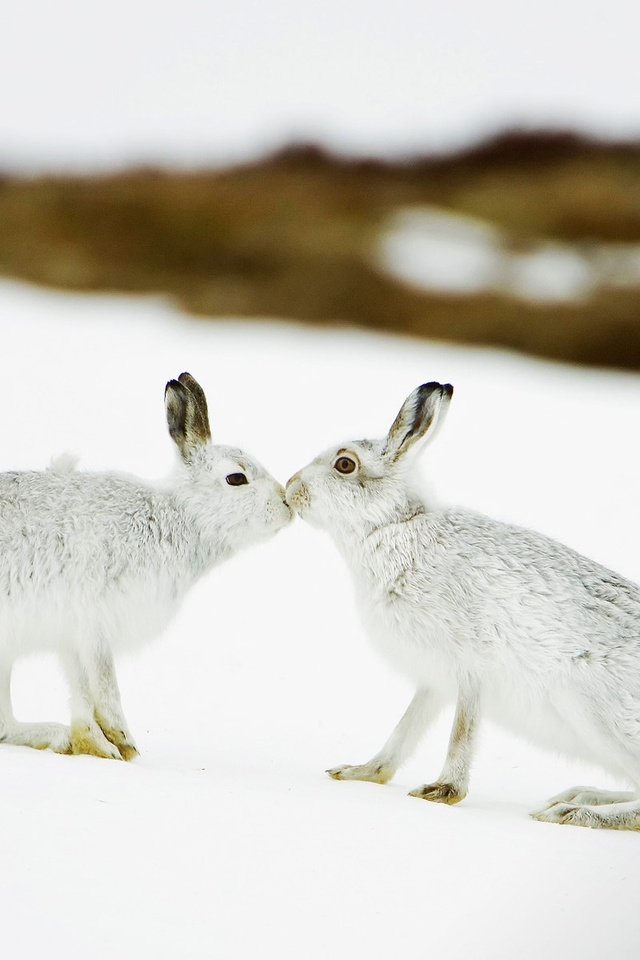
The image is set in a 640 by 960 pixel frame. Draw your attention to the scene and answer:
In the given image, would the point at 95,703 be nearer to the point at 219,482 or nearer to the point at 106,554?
the point at 106,554

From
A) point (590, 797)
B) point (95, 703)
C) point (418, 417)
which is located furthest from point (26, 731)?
point (590, 797)

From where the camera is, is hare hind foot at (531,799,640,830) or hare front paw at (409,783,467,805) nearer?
hare hind foot at (531,799,640,830)

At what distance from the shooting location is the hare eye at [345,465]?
11.6 ft

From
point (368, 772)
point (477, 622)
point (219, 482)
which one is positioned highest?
point (219, 482)

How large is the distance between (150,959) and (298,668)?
92.9 inches

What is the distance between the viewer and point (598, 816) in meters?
2.99

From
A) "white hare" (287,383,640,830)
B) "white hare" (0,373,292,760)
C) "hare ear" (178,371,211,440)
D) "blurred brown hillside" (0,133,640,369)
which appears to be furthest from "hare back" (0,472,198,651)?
"blurred brown hillside" (0,133,640,369)

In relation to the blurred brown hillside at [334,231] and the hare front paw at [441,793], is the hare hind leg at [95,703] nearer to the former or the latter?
the hare front paw at [441,793]

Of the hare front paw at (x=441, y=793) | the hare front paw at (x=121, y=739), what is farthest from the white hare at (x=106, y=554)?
the hare front paw at (x=441, y=793)

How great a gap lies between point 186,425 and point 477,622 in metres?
1.00

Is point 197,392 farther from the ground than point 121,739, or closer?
farther from the ground

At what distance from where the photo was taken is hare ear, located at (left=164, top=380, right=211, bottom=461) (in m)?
3.64

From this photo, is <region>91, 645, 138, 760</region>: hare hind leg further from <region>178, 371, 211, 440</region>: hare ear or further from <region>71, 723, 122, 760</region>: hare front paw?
<region>178, 371, 211, 440</region>: hare ear

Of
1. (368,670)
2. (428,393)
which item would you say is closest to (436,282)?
(368,670)
